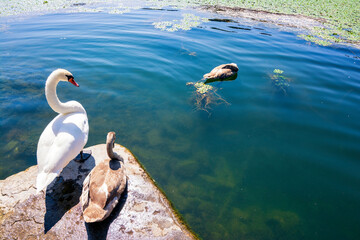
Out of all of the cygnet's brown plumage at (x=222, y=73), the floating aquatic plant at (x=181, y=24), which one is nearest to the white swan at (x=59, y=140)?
the cygnet's brown plumage at (x=222, y=73)

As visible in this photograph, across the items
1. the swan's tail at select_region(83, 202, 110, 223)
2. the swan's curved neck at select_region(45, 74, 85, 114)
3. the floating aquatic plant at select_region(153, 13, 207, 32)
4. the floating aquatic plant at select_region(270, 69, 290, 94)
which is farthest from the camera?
the floating aquatic plant at select_region(153, 13, 207, 32)

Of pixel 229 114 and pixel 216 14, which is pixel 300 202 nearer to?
pixel 229 114

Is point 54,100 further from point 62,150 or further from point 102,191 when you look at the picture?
point 102,191

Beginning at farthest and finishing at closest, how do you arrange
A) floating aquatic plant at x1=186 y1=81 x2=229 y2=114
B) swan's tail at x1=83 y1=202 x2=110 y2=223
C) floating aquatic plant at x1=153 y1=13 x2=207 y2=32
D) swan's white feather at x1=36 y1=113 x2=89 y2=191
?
floating aquatic plant at x1=153 y1=13 x2=207 y2=32 < floating aquatic plant at x1=186 y1=81 x2=229 y2=114 < swan's white feather at x1=36 y1=113 x2=89 y2=191 < swan's tail at x1=83 y1=202 x2=110 y2=223

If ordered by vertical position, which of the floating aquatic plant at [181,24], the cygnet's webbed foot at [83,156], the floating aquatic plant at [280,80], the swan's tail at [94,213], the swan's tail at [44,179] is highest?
the floating aquatic plant at [181,24]

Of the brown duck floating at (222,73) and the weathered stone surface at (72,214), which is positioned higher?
the brown duck floating at (222,73)

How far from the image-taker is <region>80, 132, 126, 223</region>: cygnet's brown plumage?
3.31m

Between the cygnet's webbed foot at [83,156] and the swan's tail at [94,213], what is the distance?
1.63 meters

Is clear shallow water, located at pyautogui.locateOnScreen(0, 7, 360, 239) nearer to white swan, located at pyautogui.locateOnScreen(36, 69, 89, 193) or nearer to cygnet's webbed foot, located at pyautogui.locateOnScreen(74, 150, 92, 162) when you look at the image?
cygnet's webbed foot, located at pyautogui.locateOnScreen(74, 150, 92, 162)

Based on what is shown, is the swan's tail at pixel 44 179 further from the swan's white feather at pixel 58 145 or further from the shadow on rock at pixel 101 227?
the shadow on rock at pixel 101 227

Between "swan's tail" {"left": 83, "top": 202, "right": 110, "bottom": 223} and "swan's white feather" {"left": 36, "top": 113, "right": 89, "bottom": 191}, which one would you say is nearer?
"swan's tail" {"left": 83, "top": 202, "right": 110, "bottom": 223}

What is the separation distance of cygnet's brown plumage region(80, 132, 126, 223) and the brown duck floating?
554cm

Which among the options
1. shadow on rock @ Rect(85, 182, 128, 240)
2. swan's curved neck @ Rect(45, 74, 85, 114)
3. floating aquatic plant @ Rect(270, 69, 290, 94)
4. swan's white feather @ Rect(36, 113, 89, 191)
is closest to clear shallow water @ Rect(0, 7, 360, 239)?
floating aquatic plant @ Rect(270, 69, 290, 94)

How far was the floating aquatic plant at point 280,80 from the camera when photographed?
7.97m
